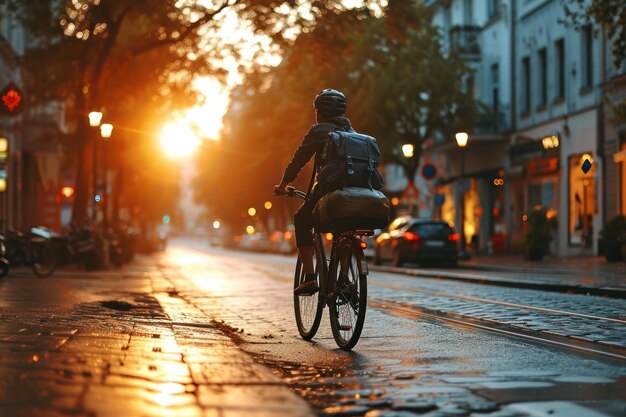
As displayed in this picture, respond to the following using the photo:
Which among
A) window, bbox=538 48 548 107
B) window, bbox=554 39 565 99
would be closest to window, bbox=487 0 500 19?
window, bbox=538 48 548 107

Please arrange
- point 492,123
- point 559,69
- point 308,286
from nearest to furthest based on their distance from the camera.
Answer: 1. point 308,286
2. point 559,69
3. point 492,123

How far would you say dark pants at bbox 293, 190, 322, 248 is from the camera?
9172 mm

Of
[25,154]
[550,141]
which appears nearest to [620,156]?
[550,141]

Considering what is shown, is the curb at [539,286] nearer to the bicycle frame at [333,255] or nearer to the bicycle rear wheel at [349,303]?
the bicycle frame at [333,255]

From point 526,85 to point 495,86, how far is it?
3.45 m

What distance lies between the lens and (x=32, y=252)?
23688 millimetres

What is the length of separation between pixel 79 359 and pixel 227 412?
2.05 metres

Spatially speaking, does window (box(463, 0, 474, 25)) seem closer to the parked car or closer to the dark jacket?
the parked car

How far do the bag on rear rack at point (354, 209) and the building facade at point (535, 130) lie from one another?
2276 centimetres

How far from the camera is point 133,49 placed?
29953 mm

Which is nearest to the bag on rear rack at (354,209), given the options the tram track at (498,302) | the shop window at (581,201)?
the tram track at (498,302)

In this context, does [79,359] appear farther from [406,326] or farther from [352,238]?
[406,326]

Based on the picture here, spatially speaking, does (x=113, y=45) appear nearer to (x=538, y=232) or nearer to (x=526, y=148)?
(x=538, y=232)

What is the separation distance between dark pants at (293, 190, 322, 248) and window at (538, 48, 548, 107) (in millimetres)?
32350
